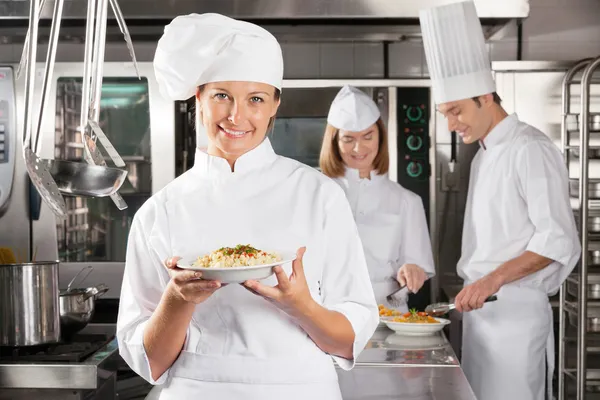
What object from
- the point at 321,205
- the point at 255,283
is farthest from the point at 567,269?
the point at 255,283

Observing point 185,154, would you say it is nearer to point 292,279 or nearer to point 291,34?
point 291,34

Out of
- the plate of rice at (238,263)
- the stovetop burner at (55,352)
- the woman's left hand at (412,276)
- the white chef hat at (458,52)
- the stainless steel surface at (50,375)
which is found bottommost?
the stainless steel surface at (50,375)

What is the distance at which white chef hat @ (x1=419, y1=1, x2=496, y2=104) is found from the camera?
293 cm

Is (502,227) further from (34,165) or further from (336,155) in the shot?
(34,165)

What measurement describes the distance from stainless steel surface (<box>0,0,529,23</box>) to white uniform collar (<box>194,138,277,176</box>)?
1.90 metres

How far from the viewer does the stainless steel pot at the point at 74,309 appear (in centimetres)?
242

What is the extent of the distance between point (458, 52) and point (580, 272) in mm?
1136

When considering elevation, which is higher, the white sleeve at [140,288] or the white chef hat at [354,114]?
the white chef hat at [354,114]

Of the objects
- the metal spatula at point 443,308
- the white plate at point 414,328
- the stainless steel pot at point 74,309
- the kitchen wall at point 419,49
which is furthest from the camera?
the kitchen wall at point 419,49

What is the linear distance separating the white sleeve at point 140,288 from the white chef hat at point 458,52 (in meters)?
1.78

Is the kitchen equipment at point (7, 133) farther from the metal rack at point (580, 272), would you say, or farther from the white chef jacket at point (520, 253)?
the metal rack at point (580, 272)

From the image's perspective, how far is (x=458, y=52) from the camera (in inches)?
117

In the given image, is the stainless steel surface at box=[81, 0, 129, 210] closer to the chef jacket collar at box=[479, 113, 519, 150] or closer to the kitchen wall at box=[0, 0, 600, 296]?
the chef jacket collar at box=[479, 113, 519, 150]

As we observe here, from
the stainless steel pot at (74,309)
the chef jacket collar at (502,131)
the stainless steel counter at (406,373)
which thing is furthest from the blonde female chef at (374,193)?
the stainless steel pot at (74,309)
